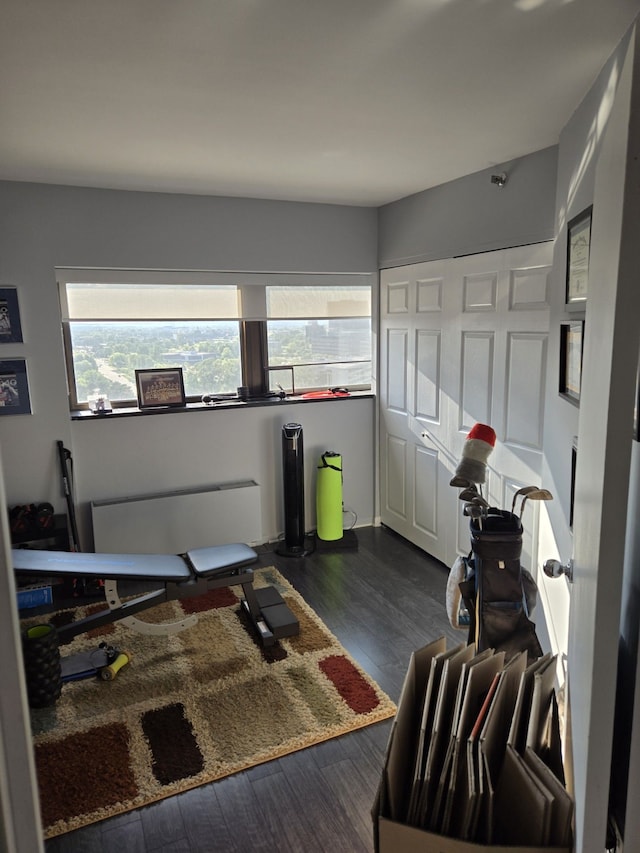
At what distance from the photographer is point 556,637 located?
2605 millimetres

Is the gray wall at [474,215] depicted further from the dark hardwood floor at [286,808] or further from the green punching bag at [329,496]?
the dark hardwood floor at [286,808]

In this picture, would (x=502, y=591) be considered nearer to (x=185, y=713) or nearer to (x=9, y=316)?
(x=185, y=713)

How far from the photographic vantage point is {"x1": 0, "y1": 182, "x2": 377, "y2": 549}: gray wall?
364 centimetres

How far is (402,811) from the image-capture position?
1.49 m

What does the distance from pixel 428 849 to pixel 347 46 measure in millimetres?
2203

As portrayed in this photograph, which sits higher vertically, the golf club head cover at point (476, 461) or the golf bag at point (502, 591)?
the golf club head cover at point (476, 461)

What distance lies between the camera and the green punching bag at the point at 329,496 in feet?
14.6

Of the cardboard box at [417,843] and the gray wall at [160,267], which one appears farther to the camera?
the gray wall at [160,267]

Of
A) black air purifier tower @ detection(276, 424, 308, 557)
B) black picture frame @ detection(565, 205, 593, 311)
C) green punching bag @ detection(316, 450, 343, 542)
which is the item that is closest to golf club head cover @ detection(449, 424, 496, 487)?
black picture frame @ detection(565, 205, 593, 311)

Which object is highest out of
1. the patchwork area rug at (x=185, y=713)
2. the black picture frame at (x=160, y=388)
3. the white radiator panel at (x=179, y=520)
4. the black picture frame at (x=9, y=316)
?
the black picture frame at (x=9, y=316)

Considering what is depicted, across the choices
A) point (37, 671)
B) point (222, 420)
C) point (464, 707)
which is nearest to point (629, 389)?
point (464, 707)

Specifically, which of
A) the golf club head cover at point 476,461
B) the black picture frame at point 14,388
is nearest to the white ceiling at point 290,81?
the black picture frame at point 14,388

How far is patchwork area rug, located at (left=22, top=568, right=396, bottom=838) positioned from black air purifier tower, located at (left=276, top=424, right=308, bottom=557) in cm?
105

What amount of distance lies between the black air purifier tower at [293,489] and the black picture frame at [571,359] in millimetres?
2086
